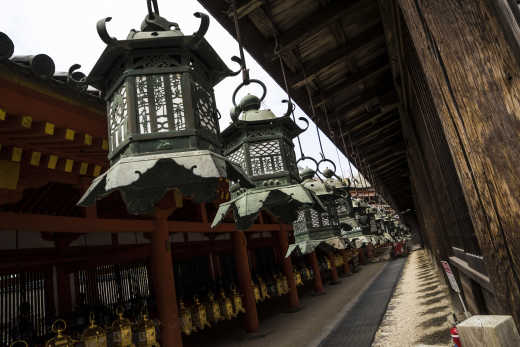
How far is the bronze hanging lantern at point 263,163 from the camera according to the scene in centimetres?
257

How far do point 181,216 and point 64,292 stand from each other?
121 inches

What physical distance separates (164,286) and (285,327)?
14.9ft

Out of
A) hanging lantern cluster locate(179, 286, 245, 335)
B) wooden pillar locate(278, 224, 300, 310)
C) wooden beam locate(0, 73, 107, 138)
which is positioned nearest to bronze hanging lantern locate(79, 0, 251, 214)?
wooden beam locate(0, 73, 107, 138)

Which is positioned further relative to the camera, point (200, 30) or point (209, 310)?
point (209, 310)

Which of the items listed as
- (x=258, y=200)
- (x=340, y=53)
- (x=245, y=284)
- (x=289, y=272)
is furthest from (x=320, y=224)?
(x=289, y=272)

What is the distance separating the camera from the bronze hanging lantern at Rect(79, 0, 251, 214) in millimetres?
1556

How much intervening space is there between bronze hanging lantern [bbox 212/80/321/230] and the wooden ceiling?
0.77 m

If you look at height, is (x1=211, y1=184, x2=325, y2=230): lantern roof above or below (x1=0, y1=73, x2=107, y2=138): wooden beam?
below

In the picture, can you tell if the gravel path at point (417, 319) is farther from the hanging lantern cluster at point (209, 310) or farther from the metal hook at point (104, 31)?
the metal hook at point (104, 31)

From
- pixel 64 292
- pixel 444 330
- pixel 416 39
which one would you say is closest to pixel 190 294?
pixel 64 292

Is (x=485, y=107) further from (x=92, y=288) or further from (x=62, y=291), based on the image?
(x=92, y=288)

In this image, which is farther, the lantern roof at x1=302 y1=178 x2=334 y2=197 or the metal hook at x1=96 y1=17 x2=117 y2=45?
the lantern roof at x1=302 y1=178 x2=334 y2=197

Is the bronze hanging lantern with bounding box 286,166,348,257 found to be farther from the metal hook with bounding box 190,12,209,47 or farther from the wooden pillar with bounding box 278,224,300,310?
the wooden pillar with bounding box 278,224,300,310

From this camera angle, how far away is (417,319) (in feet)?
25.2
